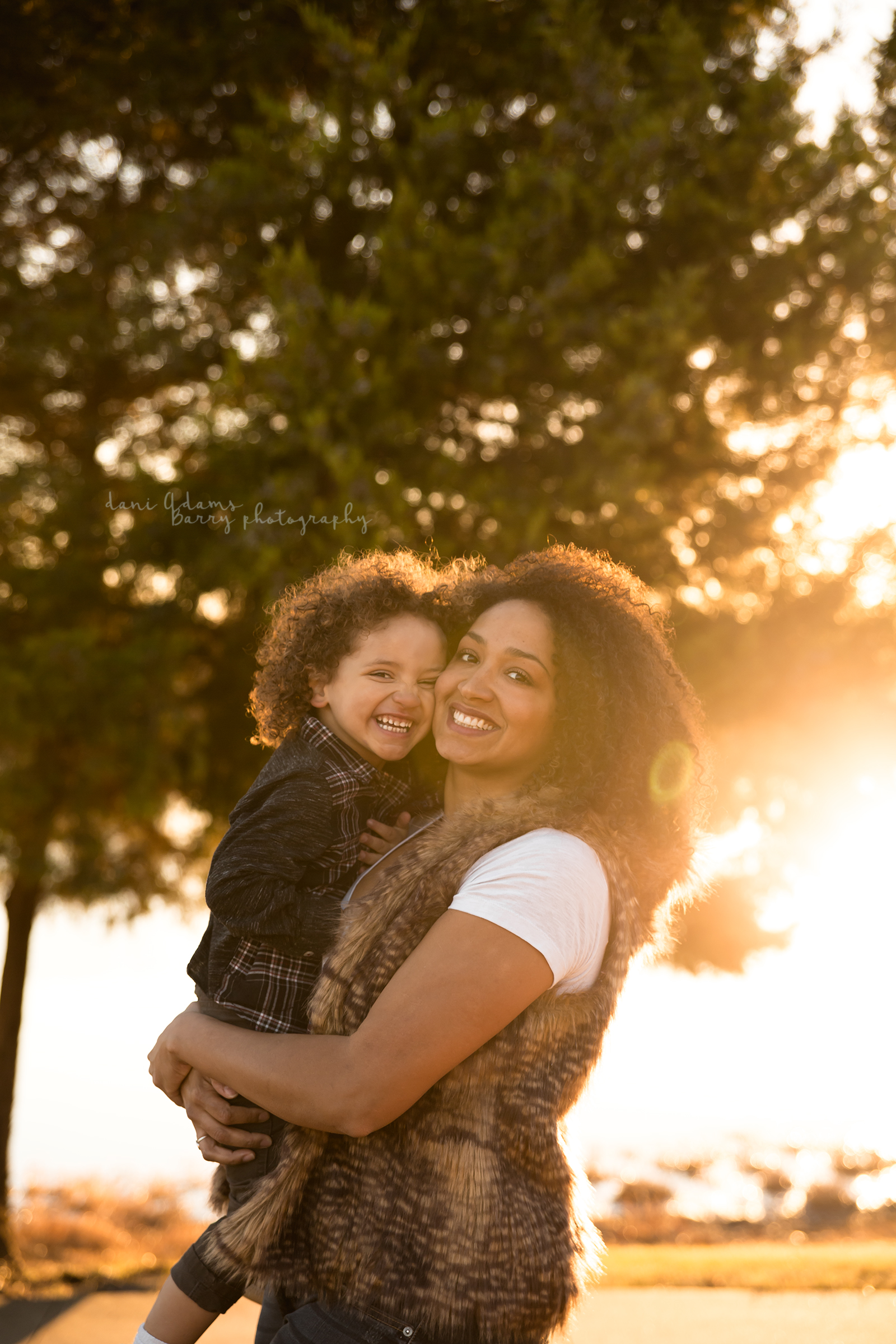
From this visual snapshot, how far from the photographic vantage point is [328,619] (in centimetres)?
280

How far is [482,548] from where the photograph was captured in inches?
249

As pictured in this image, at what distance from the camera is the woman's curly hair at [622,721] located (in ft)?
6.40

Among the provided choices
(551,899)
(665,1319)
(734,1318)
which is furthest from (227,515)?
(734,1318)

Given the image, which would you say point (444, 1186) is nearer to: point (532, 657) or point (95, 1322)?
point (532, 657)

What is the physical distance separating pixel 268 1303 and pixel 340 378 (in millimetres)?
5327

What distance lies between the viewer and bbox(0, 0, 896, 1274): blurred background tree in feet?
20.6

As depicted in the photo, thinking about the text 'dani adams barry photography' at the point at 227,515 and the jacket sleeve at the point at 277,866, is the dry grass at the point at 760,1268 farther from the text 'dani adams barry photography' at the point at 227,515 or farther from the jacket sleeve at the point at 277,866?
the text 'dani adams barry photography' at the point at 227,515

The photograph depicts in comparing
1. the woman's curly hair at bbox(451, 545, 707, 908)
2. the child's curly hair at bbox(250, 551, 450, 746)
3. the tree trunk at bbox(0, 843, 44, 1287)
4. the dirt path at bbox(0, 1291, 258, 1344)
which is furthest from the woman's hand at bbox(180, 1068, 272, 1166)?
the tree trunk at bbox(0, 843, 44, 1287)

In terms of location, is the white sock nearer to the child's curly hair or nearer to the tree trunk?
the child's curly hair

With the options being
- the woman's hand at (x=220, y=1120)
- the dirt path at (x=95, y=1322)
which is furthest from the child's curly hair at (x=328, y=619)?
the dirt path at (x=95, y=1322)

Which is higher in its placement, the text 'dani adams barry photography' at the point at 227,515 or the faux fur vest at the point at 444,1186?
the text 'dani adams barry photography' at the point at 227,515

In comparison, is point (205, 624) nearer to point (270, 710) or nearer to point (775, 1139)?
point (270, 710)

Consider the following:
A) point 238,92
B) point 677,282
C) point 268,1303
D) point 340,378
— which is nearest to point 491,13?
point 238,92

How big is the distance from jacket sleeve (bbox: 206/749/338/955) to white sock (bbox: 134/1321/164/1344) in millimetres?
942
